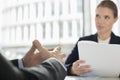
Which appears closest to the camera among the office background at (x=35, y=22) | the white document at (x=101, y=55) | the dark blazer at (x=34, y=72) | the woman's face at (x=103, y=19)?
the dark blazer at (x=34, y=72)

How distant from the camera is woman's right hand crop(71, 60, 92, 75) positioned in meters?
1.32

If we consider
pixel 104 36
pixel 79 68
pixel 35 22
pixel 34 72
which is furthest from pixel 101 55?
pixel 35 22

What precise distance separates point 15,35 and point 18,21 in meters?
0.57

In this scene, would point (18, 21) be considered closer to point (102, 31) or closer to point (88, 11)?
point (88, 11)

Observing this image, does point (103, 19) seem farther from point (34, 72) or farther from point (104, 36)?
point (34, 72)

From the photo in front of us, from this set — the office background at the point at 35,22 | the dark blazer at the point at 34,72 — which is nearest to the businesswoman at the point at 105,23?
the office background at the point at 35,22

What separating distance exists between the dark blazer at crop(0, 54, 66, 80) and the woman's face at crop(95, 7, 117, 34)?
1337mm

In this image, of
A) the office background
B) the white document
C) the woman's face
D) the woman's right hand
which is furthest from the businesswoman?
the office background

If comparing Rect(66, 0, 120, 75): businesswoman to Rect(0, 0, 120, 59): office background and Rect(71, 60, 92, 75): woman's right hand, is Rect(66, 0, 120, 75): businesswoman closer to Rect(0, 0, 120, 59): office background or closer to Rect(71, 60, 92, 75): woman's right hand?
Rect(71, 60, 92, 75): woman's right hand

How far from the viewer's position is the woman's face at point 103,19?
191cm

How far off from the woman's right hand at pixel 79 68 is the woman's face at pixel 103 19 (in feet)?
1.93

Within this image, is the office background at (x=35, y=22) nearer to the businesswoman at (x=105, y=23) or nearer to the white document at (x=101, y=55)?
the businesswoman at (x=105, y=23)

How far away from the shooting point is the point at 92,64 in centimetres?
130

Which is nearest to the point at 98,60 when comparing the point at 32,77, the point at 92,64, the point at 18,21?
the point at 92,64
